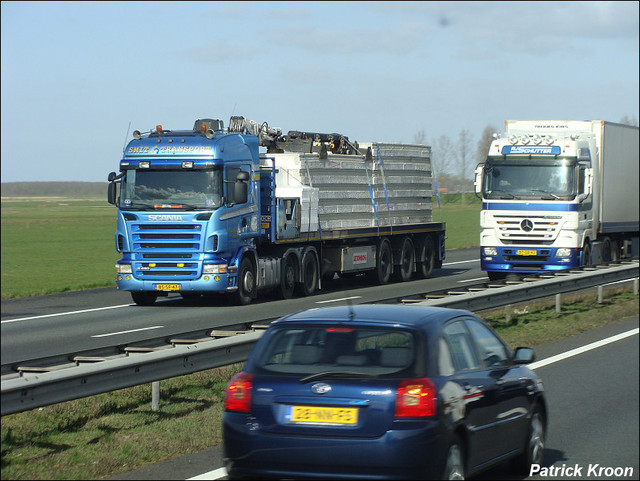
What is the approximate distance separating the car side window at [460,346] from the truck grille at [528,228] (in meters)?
20.1

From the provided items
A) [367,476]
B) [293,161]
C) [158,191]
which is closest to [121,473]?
[367,476]

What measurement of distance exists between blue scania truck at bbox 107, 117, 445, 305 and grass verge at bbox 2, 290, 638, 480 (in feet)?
31.5

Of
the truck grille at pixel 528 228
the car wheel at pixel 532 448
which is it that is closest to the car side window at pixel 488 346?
the car wheel at pixel 532 448

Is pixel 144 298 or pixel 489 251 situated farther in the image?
pixel 489 251

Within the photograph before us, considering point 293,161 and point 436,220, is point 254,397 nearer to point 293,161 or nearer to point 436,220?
point 293,161

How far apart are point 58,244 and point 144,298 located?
5.83 metres

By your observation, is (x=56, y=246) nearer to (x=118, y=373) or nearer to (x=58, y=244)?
(x=58, y=244)

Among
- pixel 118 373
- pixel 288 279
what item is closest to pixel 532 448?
pixel 118 373

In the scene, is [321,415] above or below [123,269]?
above

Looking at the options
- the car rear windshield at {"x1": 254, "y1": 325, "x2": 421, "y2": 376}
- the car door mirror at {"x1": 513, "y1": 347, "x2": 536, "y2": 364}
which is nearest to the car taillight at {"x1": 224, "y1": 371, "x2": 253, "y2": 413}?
the car rear windshield at {"x1": 254, "y1": 325, "x2": 421, "y2": 376}

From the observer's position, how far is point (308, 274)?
25875mm

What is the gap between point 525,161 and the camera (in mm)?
26688

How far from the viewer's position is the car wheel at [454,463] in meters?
6.71

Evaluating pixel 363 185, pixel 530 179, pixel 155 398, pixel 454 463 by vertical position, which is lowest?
pixel 155 398
